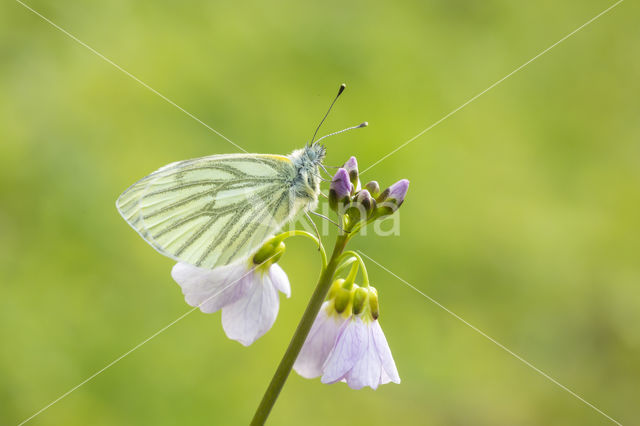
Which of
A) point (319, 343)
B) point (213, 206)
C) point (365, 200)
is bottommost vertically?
point (319, 343)

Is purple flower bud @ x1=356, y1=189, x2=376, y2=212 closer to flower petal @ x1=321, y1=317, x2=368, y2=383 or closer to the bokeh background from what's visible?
flower petal @ x1=321, y1=317, x2=368, y2=383

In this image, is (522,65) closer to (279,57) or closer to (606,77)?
(606,77)

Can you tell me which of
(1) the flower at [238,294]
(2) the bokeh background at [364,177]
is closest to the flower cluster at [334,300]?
(1) the flower at [238,294]

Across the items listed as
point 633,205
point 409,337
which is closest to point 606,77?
point 633,205

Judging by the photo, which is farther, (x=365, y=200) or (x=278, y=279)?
(x=278, y=279)

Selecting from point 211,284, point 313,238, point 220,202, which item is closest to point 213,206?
point 220,202

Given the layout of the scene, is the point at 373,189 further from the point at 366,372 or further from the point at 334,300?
the point at 366,372

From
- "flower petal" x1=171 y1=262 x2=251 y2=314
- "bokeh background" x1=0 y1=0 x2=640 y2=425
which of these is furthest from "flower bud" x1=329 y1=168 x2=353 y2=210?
"bokeh background" x1=0 y1=0 x2=640 y2=425

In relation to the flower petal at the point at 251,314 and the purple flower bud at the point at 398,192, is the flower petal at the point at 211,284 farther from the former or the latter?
the purple flower bud at the point at 398,192
